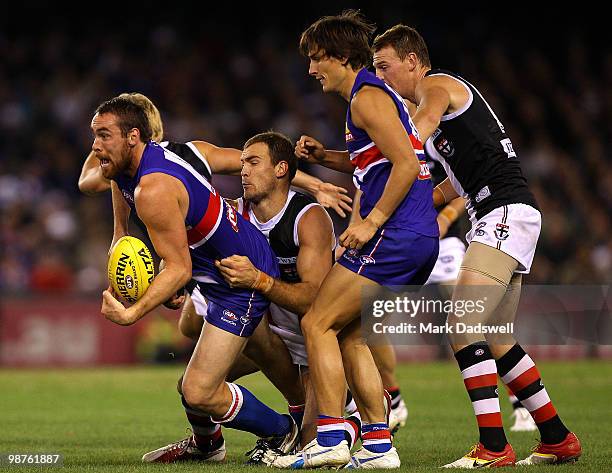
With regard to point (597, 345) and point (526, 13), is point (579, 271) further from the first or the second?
point (526, 13)

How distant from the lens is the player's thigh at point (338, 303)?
20.2 feet

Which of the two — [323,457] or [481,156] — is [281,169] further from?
[323,457]

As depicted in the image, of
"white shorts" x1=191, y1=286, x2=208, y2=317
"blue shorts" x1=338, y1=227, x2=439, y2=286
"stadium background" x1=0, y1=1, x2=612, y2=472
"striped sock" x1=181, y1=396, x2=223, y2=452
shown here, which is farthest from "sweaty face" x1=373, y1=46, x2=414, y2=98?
"stadium background" x1=0, y1=1, x2=612, y2=472

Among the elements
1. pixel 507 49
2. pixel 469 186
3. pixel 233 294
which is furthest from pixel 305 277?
pixel 507 49

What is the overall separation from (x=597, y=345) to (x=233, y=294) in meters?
11.6

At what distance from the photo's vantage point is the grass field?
273 inches

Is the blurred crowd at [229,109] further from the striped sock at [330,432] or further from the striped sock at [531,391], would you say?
the striped sock at [330,432]

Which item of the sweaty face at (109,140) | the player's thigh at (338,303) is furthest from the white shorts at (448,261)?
the sweaty face at (109,140)

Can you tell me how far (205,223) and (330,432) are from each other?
1382 mm

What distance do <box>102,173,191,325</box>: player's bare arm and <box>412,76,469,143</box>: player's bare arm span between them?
1.48 m

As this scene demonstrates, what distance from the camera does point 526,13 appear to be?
2330cm

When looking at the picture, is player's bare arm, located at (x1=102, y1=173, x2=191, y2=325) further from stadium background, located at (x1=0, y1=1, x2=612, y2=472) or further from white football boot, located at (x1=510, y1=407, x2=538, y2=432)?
white football boot, located at (x1=510, y1=407, x2=538, y2=432)

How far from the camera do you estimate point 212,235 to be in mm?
6398

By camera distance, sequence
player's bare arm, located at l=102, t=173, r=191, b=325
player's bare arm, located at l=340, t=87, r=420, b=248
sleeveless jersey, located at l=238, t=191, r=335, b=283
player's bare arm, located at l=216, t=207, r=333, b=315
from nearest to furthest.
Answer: player's bare arm, located at l=102, t=173, r=191, b=325 < player's bare arm, located at l=340, t=87, r=420, b=248 < player's bare arm, located at l=216, t=207, r=333, b=315 < sleeveless jersey, located at l=238, t=191, r=335, b=283
